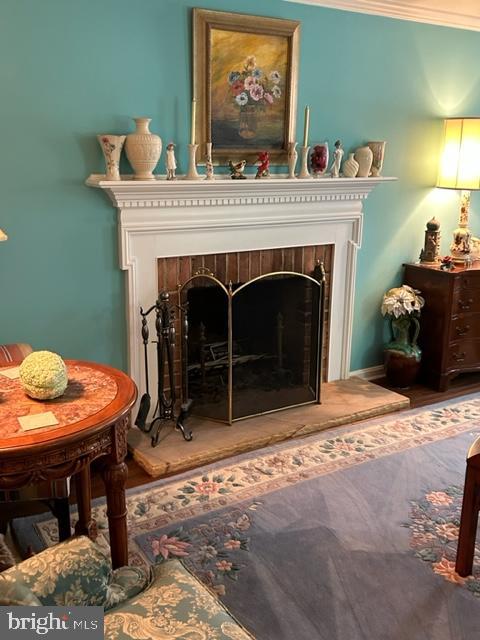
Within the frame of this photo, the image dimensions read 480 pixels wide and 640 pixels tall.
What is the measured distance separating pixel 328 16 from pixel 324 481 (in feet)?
8.39

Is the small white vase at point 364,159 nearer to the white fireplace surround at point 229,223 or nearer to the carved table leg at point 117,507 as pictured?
the white fireplace surround at point 229,223

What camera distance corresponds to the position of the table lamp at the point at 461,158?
3.92 meters

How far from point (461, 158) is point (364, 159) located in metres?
0.76

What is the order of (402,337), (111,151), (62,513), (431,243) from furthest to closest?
(431,243) → (402,337) → (111,151) → (62,513)

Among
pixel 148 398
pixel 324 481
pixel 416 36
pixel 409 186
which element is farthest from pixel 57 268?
pixel 416 36

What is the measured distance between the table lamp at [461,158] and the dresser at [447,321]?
270 mm

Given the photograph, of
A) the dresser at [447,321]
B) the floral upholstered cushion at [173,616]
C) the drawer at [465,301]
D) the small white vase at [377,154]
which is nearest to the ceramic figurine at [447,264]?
the dresser at [447,321]

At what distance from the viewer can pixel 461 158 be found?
13.0 feet

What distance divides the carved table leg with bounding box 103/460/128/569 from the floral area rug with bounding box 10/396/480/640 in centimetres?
30

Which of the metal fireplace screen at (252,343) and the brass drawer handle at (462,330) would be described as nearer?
the metal fireplace screen at (252,343)

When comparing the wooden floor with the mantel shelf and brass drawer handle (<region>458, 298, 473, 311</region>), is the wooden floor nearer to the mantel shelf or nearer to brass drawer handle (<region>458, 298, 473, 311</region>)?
brass drawer handle (<region>458, 298, 473, 311</region>)

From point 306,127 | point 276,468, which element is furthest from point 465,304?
point 276,468

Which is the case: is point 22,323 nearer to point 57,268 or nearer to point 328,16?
point 57,268

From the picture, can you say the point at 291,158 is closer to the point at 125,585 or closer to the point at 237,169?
the point at 237,169
